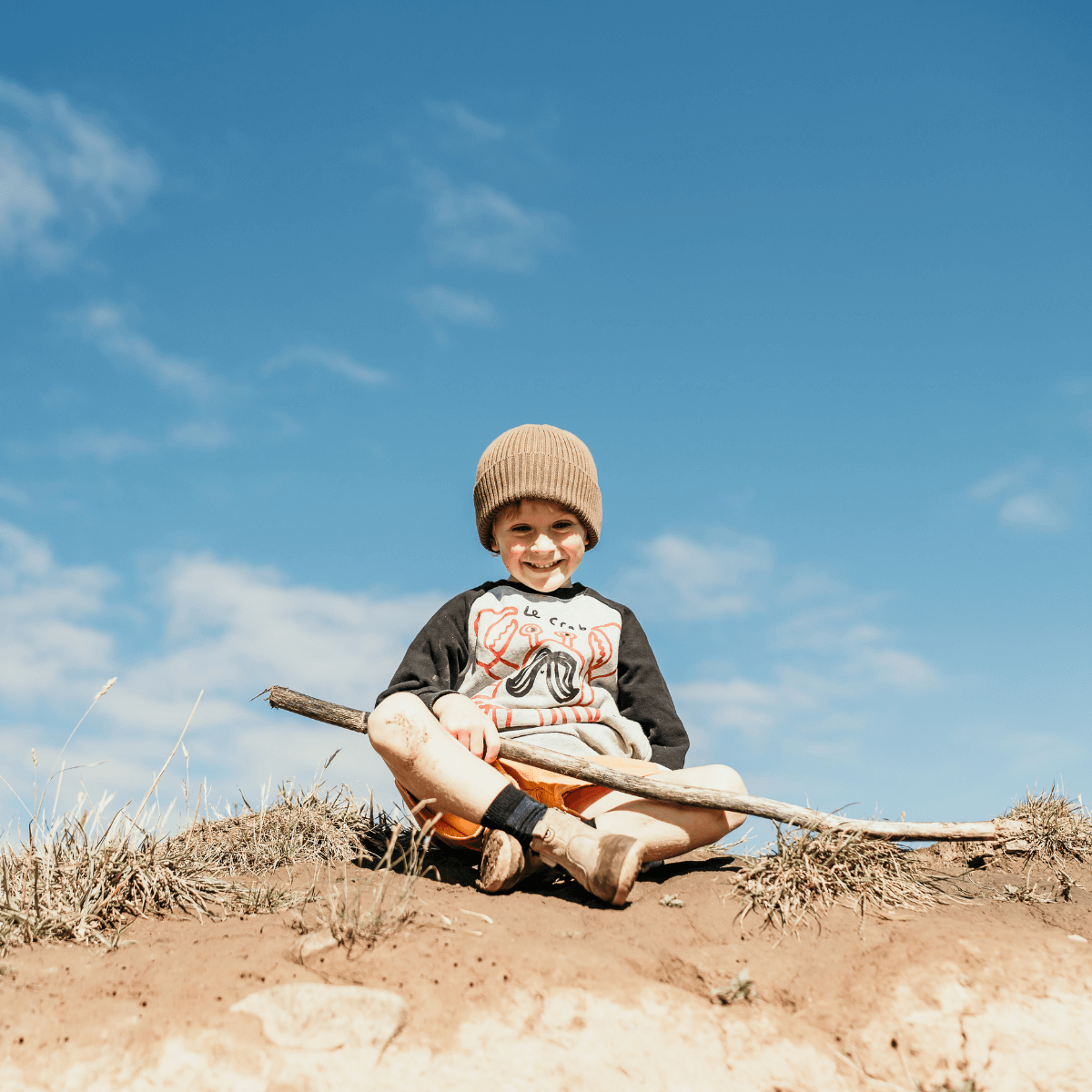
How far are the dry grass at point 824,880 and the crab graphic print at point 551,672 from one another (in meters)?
0.86

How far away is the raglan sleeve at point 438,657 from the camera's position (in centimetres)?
422

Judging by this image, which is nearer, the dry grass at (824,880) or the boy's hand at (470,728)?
the dry grass at (824,880)

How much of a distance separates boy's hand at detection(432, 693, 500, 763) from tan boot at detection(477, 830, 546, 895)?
0.37 metres

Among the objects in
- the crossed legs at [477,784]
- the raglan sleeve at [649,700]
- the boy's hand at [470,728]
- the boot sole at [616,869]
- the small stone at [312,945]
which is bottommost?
the small stone at [312,945]

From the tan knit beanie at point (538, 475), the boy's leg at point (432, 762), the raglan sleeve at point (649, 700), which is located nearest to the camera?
the boy's leg at point (432, 762)

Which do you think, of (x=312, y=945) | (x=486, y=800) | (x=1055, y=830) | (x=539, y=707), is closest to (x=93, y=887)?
(x=312, y=945)

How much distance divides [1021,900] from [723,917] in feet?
4.81

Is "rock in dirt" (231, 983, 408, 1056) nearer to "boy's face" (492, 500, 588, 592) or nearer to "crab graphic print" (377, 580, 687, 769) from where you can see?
"crab graphic print" (377, 580, 687, 769)

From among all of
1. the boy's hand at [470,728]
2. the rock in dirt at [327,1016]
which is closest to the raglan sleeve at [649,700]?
the boy's hand at [470,728]

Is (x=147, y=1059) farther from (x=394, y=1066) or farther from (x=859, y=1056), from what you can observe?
(x=859, y=1056)

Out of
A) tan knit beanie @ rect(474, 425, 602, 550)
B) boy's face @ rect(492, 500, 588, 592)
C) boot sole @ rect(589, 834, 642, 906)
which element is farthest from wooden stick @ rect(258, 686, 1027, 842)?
tan knit beanie @ rect(474, 425, 602, 550)

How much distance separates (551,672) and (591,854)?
3.81 ft

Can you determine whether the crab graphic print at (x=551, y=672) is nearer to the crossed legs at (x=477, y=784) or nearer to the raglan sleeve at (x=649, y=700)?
the raglan sleeve at (x=649, y=700)

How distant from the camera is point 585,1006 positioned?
2.76 metres
